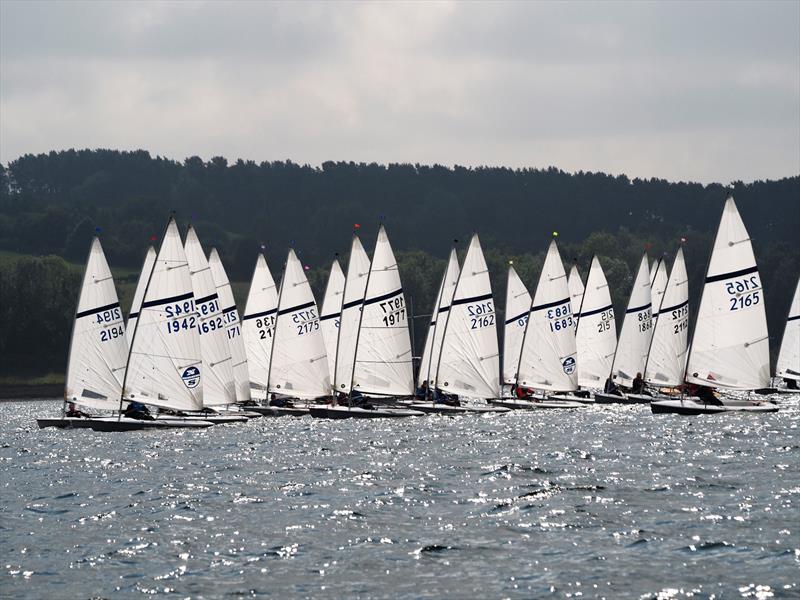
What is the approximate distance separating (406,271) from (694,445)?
129 metres

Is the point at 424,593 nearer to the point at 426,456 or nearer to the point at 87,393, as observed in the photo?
the point at 426,456

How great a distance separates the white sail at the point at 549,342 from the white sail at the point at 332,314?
11.0 metres

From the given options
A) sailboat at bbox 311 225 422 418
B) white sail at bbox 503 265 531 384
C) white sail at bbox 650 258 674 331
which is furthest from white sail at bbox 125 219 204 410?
white sail at bbox 650 258 674 331

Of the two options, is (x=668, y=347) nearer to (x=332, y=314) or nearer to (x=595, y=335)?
(x=595, y=335)

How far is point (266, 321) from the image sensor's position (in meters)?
82.6

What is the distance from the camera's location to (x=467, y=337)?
243 feet

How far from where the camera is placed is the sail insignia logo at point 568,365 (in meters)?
83.1

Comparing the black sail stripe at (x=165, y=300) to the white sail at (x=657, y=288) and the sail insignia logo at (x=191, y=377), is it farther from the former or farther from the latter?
the white sail at (x=657, y=288)

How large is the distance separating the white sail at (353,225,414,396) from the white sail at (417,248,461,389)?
375 inches

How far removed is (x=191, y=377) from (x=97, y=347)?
4199mm

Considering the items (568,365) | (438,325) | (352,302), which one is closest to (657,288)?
(568,365)

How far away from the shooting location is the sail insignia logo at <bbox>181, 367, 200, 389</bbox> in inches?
2397

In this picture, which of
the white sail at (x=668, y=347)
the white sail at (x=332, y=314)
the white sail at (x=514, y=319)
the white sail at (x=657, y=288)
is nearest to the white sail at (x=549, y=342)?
the white sail at (x=514, y=319)

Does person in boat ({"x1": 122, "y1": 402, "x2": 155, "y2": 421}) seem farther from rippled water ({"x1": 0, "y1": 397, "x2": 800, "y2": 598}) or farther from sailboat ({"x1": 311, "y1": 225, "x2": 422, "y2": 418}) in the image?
sailboat ({"x1": 311, "y1": 225, "x2": 422, "y2": 418})
